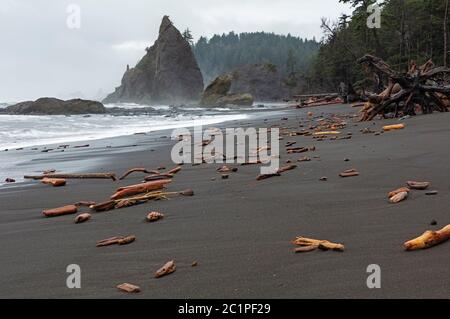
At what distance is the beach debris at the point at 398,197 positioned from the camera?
11.3 feet

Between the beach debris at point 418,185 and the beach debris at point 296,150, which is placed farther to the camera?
the beach debris at point 296,150

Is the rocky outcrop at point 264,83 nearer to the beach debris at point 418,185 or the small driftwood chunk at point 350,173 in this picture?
the small driftwood chunk at point 350,173

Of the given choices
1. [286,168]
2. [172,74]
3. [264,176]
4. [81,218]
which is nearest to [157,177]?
[264,176]

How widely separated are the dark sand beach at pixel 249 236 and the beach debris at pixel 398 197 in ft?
0.18

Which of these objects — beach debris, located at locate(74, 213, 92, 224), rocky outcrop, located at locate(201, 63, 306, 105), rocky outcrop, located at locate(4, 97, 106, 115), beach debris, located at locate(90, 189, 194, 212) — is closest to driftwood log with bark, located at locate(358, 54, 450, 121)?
beach debris, located at locate(90, 189, 194, 212)

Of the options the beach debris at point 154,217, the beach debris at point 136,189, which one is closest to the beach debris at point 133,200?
the beach debris at point 136,189

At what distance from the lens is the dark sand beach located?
2.23m

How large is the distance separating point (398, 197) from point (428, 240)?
3.41 feet

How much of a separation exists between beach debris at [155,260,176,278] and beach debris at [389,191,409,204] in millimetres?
1772

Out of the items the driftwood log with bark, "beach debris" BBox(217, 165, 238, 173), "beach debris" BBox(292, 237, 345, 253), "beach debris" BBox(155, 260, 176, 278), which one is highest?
the driftwood log with bark

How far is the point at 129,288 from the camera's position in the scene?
7.50 ft

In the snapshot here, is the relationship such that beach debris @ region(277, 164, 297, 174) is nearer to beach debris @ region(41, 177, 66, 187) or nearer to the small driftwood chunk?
the small driftwood chunk

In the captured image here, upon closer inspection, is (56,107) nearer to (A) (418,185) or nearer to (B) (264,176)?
(B) (264,176)

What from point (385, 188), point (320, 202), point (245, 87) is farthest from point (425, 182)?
point (245, 87)
